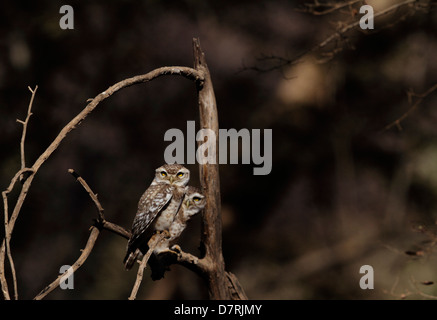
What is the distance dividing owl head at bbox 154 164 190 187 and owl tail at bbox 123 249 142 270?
23 centimetres

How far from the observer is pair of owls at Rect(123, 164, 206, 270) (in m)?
1.83

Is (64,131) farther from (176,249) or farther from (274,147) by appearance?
(274,147)

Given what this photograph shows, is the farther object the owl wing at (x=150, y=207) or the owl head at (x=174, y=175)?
the owl head at (x=174, y=175)

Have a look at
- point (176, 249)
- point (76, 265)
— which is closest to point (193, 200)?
point (176, 249)

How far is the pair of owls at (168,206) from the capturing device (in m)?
1.83

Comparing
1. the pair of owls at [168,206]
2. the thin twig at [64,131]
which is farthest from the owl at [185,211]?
the thin twig at [64,131]

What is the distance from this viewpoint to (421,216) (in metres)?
4.37

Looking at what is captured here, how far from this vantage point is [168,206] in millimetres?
1886

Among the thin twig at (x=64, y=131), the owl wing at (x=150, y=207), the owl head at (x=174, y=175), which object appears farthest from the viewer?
the owl head at (x=174, y=175)

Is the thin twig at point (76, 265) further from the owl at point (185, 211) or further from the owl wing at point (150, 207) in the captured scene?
the owl at point (185, 211)

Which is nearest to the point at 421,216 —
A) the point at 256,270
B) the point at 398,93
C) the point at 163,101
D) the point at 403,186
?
the point at 403,186
